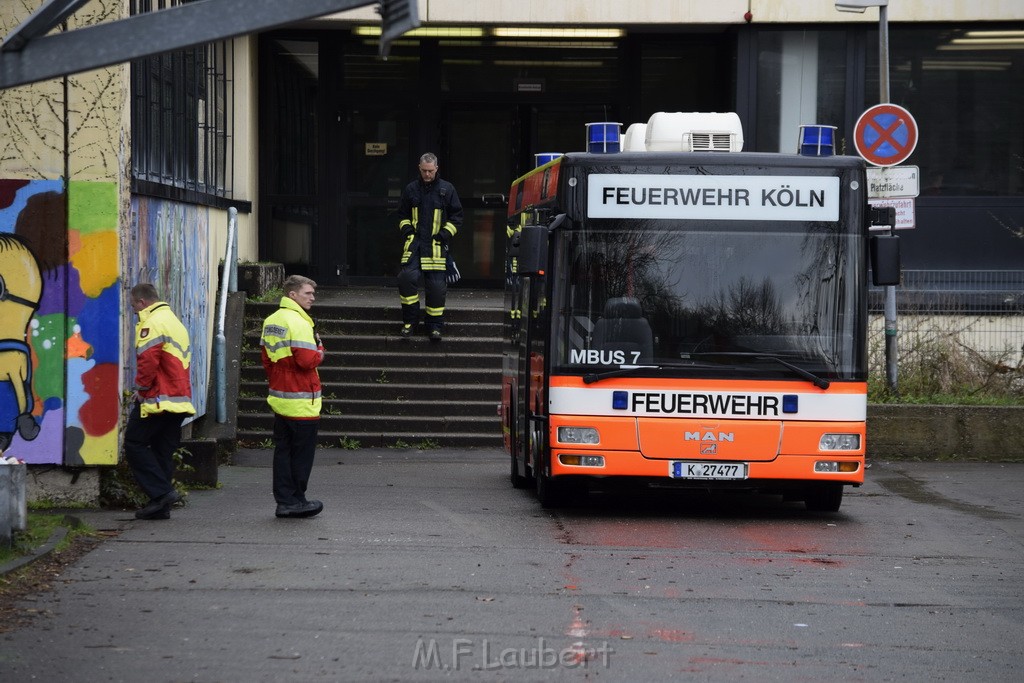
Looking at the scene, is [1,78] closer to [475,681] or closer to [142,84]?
[475,681]

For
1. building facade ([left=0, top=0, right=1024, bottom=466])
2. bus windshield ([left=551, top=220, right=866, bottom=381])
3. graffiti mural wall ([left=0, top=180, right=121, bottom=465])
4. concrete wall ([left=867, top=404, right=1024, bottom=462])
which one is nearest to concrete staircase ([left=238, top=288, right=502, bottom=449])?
building facade ([left=0, top=0, right=1024, bottom=466])

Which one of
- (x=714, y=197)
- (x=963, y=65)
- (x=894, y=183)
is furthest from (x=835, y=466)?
(x=963, y=65)

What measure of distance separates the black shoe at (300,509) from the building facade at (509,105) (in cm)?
432

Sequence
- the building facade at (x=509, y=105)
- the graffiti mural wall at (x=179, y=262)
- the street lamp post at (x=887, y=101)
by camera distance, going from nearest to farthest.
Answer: the graffiti mural wall at (x=179, y=262)
the street lamp post at (x=887, y=101)
the building facade at (x=509, y=105)

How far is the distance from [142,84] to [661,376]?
552 centimetres

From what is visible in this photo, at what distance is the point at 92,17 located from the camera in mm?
11305

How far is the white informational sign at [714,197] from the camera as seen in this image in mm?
11398

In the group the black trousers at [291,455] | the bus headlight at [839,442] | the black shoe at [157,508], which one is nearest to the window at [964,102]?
the bus headlight at [839,442]

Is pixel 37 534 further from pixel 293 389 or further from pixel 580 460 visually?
pixel 580 460

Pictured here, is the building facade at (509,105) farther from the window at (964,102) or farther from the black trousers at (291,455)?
the black trousers at (291,455)

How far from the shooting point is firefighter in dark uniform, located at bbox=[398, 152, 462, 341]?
17.9 m

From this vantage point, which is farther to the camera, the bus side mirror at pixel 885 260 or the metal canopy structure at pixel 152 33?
the bus side mirror at pixel 885 260

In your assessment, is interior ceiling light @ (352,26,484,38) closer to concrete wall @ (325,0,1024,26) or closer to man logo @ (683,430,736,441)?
concrete wall @ (325,0,1024,26)

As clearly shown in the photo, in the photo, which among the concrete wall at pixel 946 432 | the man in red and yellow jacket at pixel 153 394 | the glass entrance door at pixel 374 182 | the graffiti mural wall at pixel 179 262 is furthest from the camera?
the glass entrance door at pixel 374 182
